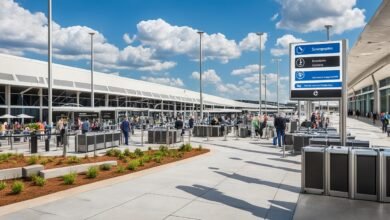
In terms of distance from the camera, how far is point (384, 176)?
719 cm

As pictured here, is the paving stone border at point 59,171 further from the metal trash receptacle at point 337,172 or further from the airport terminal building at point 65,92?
the airport terminal building at point 65,92

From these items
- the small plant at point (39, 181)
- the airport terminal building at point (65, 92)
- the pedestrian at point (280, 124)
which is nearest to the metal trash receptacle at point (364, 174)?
the small plant at point (39, 181)

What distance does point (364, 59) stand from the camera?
39.0 metres

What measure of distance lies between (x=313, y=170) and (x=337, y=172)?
480 mm

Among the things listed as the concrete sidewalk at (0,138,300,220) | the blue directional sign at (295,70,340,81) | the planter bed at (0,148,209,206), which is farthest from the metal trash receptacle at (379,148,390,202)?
the planter bed at (0,148,209,206)

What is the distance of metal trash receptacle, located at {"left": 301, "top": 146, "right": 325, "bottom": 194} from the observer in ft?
25.6

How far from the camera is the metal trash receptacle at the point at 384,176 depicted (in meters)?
7.15

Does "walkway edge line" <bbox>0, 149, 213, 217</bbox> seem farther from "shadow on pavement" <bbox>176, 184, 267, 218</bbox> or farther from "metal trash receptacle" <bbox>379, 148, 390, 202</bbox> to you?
"metal trash receptacle" <bbox>379, 148, 390, 202</bbox>

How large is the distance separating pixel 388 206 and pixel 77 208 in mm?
5822

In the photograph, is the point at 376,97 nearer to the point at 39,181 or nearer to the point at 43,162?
the point at 43,162

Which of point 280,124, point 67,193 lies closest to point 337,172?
point 67,193

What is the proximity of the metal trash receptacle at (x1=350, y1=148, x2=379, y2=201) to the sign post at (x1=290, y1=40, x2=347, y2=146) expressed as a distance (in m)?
1.94

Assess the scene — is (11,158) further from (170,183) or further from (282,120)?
(282,120)

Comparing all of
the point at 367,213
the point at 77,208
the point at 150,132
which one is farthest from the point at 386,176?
the point at 150,132
